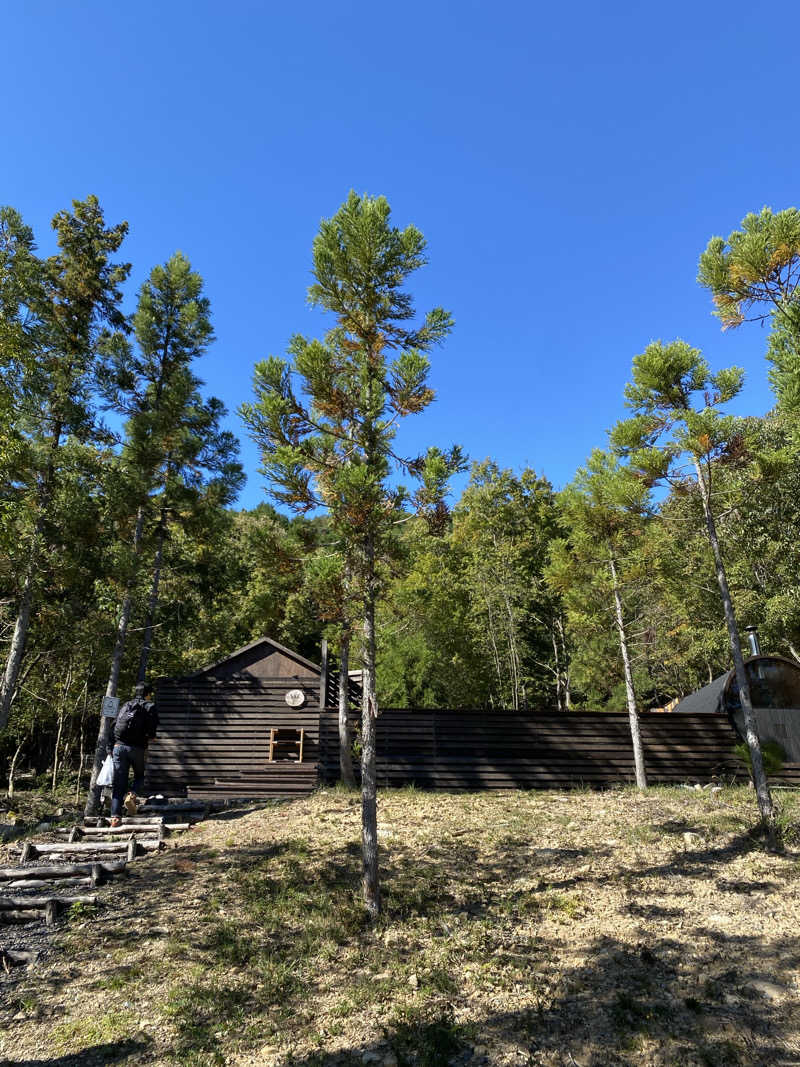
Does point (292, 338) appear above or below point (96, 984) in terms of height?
above

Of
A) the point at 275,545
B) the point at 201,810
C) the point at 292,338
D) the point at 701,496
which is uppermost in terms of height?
the point at 292,338

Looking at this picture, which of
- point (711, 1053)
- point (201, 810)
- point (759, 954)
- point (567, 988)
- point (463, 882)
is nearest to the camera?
point (711, 1053)

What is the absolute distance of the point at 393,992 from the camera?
5.91 metres

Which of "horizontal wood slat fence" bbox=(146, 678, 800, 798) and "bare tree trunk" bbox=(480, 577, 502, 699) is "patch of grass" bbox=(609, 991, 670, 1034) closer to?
"horizontal wood slat fence" bbox=(146, 678, 800, 798)

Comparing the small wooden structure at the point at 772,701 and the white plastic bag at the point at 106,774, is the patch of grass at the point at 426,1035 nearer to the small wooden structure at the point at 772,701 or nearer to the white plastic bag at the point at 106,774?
the white plastic bag at the point at 106,774

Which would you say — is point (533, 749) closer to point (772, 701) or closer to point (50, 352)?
point (772, 701)

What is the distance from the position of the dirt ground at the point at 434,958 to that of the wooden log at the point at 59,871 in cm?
42

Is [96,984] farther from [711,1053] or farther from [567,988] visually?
[711,1053]

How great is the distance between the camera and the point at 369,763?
8.01 metres

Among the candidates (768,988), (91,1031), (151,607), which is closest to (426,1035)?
(91,1031)

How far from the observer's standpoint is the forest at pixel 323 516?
8844 mm

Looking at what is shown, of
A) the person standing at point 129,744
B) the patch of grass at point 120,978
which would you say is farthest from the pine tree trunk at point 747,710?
the person standing at point 129,744

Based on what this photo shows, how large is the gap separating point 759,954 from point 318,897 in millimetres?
5230

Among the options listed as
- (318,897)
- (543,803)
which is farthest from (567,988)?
(543,803)
